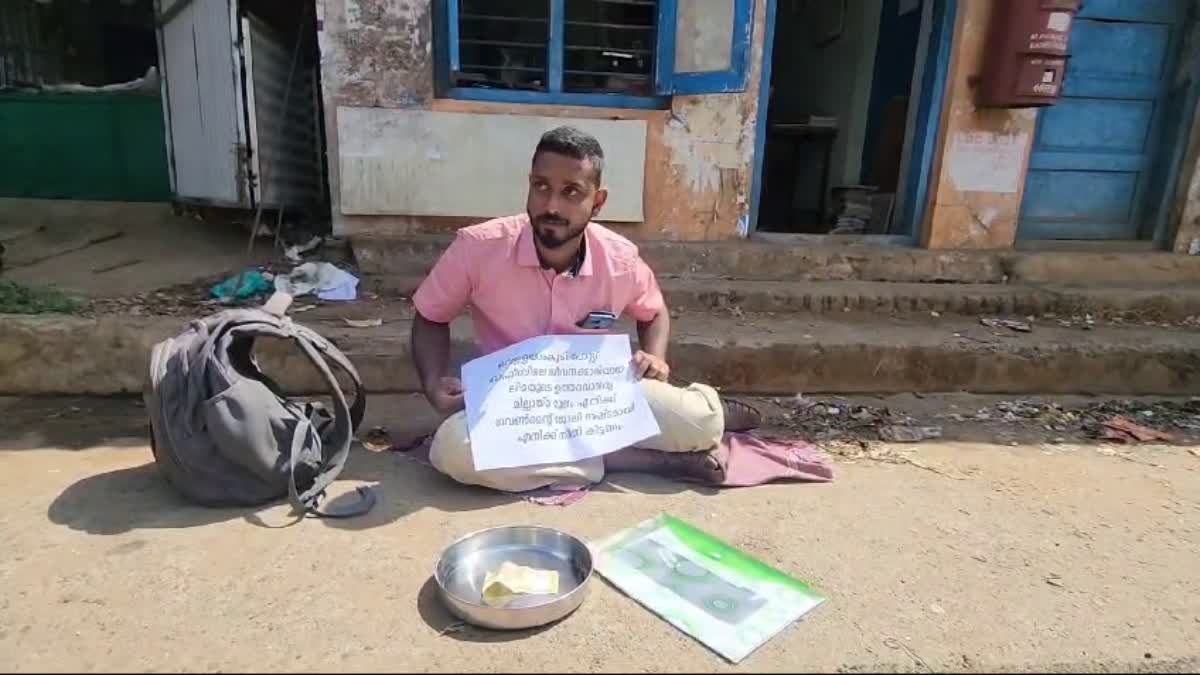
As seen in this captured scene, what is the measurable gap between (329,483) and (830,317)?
108 inches

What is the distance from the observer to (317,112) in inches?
221

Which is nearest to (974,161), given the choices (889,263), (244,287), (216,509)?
(889,263)

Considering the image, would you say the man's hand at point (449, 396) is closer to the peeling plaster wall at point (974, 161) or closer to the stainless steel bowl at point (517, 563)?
the stainless steel bowl at point (517, 563)

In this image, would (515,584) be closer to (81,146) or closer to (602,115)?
(602,115)

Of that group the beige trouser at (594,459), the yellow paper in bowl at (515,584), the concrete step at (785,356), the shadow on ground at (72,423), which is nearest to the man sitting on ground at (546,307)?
the beige trouser at (594,459)

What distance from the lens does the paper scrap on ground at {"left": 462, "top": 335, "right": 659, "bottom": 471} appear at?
6.81ft

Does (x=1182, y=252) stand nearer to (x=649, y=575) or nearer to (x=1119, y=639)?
(x=1119, y=639)

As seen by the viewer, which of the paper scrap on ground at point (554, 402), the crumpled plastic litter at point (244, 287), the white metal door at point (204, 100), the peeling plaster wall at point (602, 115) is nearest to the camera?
the paper scrap on ground at point (554, 402)

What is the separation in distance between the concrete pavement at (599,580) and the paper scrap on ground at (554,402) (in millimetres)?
208

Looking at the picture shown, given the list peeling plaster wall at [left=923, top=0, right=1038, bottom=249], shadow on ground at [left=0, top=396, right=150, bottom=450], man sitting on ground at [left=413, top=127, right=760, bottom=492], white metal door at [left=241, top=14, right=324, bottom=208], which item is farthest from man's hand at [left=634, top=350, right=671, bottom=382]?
white metal door at [left=241, top=14, right=324, bottom=208]

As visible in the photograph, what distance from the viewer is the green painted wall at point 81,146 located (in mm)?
6301

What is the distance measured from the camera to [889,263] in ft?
14.3

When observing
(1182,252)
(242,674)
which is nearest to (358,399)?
(242,674)

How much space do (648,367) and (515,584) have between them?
0.83 meters
